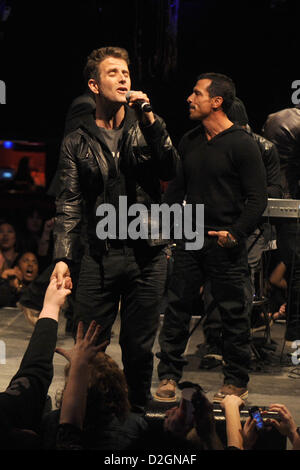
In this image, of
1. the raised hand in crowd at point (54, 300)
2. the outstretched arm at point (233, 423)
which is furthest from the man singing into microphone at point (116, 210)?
the outstretched arm at point (233, 423)

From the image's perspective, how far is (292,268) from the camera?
4582mm

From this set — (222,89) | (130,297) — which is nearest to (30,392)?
(130,297)

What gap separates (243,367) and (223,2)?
5570mm

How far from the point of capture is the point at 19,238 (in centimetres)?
678

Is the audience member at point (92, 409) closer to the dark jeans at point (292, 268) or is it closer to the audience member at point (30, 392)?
the audience member at point (30, 392)

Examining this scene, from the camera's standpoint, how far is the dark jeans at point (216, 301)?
3.65 meters

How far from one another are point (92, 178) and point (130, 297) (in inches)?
22.0

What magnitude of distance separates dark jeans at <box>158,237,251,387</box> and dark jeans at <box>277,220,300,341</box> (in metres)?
1.00

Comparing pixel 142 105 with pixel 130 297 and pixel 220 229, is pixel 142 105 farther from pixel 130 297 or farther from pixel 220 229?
pixel 220 229

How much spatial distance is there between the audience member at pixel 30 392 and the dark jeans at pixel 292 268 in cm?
270

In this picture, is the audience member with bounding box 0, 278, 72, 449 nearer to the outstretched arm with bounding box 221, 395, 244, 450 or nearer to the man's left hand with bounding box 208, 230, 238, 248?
the outstretched arm with bounding box 221, 395, 244, 450

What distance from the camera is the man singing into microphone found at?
292cm
